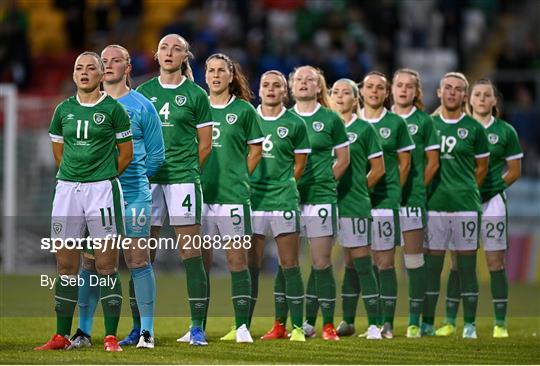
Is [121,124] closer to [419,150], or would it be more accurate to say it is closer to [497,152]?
[419,150]

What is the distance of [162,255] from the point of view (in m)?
22.4

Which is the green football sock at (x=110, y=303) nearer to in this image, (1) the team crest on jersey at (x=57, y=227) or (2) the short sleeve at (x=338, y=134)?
(1) the team crest on jersey at (x=57, y=227)

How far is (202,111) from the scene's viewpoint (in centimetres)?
1223

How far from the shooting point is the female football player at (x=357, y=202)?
45.0 feet

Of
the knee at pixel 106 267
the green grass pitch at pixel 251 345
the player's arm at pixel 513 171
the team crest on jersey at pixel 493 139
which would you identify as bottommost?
the green grass pitch at pixel 251 345

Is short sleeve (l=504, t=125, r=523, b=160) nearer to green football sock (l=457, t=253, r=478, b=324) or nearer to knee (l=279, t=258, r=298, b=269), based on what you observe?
green football sock (l=457, t=253, r=478, b=324)

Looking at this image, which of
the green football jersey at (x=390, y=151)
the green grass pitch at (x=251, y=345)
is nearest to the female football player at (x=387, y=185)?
the green football jersey at (x=390, y=151)

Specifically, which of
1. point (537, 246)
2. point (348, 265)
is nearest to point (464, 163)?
point (348, 265)

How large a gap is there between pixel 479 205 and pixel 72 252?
4755mm

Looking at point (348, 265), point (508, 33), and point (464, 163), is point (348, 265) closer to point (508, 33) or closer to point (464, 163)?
point (464, 163)

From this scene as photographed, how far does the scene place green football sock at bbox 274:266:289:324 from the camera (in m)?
13.4

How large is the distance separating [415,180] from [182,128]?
302cm

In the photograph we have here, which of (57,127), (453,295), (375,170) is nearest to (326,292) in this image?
(375,170)

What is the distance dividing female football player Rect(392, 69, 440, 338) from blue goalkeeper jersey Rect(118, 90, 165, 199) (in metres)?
3.29
